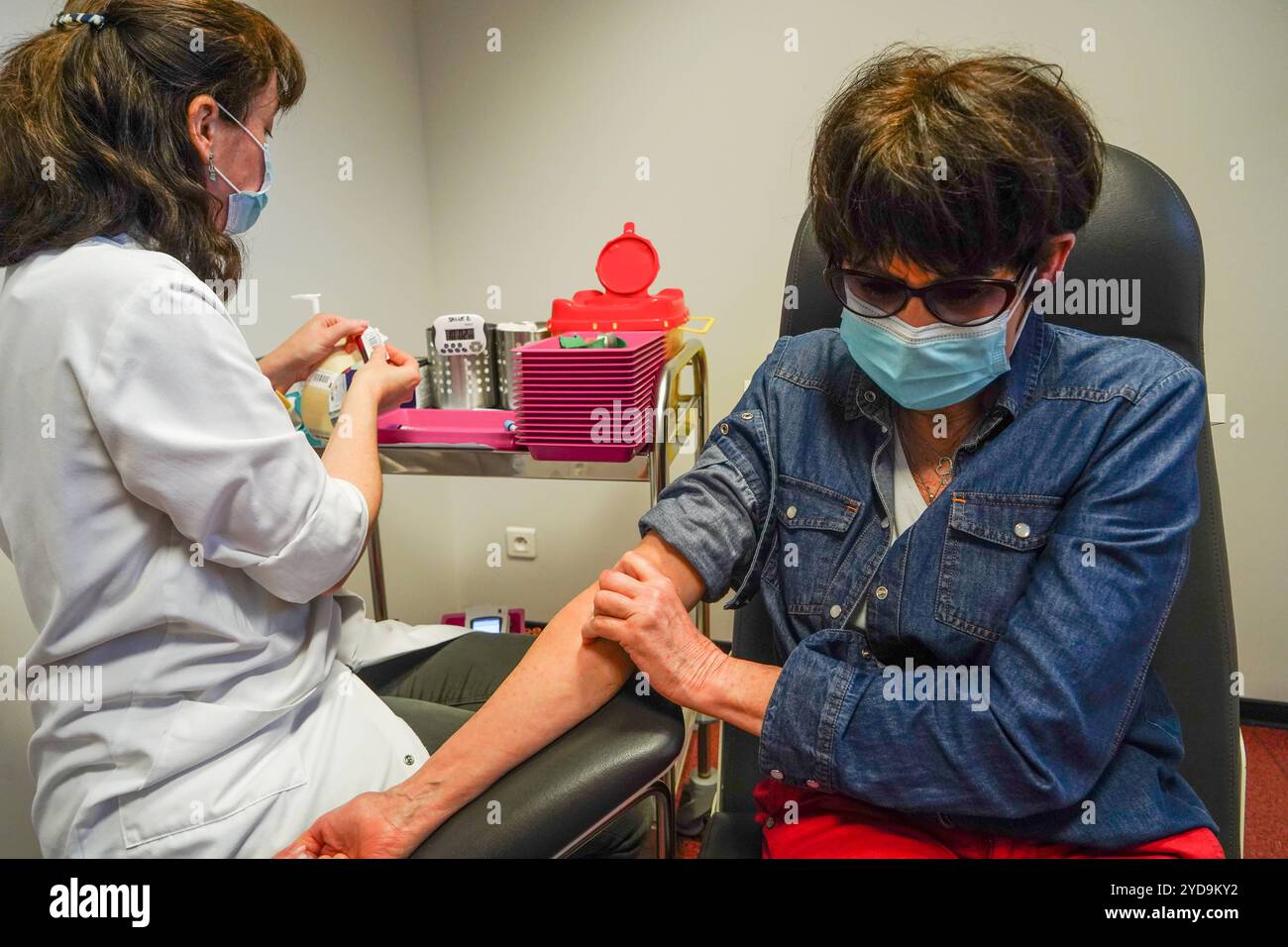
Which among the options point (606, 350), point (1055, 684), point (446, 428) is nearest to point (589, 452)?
point (606, 350)

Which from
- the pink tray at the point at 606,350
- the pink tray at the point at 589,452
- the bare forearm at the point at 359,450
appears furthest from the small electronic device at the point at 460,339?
the bare forearm at the point at 359,450

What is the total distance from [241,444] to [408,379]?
1.86ft

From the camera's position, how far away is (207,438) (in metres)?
0.91

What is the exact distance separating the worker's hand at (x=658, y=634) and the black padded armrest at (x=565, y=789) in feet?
0.13

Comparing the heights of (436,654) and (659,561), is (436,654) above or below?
below

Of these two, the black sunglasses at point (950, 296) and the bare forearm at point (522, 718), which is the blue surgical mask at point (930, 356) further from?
the bare forearm at point (522, 718)

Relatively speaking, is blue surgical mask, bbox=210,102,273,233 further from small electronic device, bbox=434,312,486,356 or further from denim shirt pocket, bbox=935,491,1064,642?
denim shirt pocket, bbox=935,491,1064,642

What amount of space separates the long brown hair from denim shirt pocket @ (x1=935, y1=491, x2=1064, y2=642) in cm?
98

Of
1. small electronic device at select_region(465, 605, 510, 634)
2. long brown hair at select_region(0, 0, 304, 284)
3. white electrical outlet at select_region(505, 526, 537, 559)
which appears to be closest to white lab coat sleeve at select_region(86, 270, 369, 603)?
long brown hair at select_region(0, 0, 304, 284)

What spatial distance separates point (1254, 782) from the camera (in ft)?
6.81

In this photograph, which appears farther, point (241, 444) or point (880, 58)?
point (880, 58)

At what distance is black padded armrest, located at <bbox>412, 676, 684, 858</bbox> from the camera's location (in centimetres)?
87

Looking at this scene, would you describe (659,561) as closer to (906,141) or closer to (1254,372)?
(906,141)

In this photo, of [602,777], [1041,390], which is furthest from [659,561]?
[1041,390]
